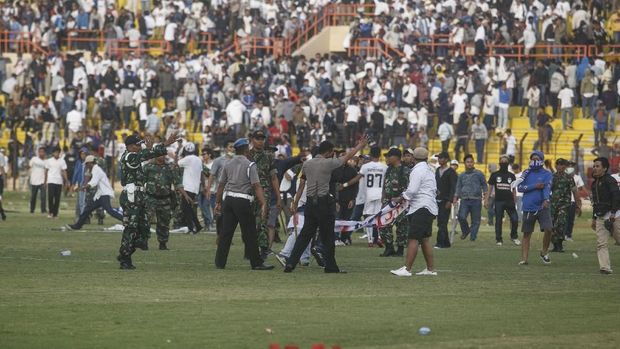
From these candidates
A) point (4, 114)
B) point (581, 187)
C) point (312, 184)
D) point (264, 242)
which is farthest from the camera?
point (4, 114)

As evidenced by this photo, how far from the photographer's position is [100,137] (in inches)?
1809

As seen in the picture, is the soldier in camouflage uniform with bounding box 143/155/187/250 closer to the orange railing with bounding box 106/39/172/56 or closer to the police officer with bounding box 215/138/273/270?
the police officer with bounding box 215/138/273/270

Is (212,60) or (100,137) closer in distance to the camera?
(100,137)

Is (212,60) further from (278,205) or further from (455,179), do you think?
(278,205)

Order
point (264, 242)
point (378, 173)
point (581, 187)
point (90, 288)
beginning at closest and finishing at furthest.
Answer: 1. point (90, 288)
2. point (264, 242)
3. point (378, 173)
4. point (581, 187)

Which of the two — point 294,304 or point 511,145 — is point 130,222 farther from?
point 511,145

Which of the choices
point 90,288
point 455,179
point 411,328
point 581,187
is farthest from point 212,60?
point 411,328

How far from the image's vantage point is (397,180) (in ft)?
81.6

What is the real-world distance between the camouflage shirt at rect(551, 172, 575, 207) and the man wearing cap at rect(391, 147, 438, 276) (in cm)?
678

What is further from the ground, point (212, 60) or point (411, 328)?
point (212, 60)

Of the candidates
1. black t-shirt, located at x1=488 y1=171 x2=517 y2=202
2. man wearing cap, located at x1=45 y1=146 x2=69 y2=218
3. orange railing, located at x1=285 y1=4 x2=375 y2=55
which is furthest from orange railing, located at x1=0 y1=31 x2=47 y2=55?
black t-shirt, located at x1=488 y1=171 x2=517 y2=202

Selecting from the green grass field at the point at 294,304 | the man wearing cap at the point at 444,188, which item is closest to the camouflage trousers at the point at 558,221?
the man wearing cap at the point at 444,188

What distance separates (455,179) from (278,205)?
6.10 meters

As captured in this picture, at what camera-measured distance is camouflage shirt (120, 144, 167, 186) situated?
1986cm
